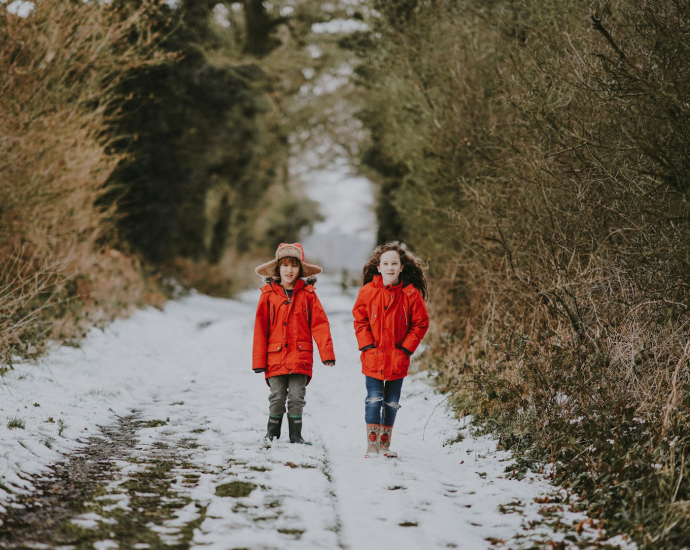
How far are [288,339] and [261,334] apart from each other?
249 millimetres

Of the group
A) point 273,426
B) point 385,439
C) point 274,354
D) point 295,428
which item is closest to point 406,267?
point 274,354

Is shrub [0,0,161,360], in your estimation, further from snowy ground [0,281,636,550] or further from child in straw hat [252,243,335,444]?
child in straw hat [252,243,335,444]

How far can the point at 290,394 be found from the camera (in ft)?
17.6

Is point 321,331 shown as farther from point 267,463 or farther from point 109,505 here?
point 109,505

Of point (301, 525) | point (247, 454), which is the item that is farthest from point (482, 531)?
point (247, 454)

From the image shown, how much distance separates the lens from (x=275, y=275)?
5695 mm

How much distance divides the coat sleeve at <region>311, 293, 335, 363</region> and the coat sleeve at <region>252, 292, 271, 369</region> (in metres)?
0.41

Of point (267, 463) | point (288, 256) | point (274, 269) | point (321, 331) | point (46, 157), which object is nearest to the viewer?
point (267, 463)

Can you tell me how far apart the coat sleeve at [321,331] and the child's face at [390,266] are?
0.63 meters

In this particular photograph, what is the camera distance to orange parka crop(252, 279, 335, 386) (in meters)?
5.31

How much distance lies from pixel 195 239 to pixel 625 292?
1863 cm

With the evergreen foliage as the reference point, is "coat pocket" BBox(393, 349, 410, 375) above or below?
below

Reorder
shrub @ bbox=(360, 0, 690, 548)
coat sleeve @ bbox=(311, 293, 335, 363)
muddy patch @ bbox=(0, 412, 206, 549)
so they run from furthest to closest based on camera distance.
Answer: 1. coat sleeve @ bbox=(311, 293, 335, 363)
2. shrub @ bbox=(360, 0, 690, 548)
3. muddy patch @ bbox=(0, 412, 206, 549)

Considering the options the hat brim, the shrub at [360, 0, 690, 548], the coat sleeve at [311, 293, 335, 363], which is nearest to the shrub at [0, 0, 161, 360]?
the hat brim
